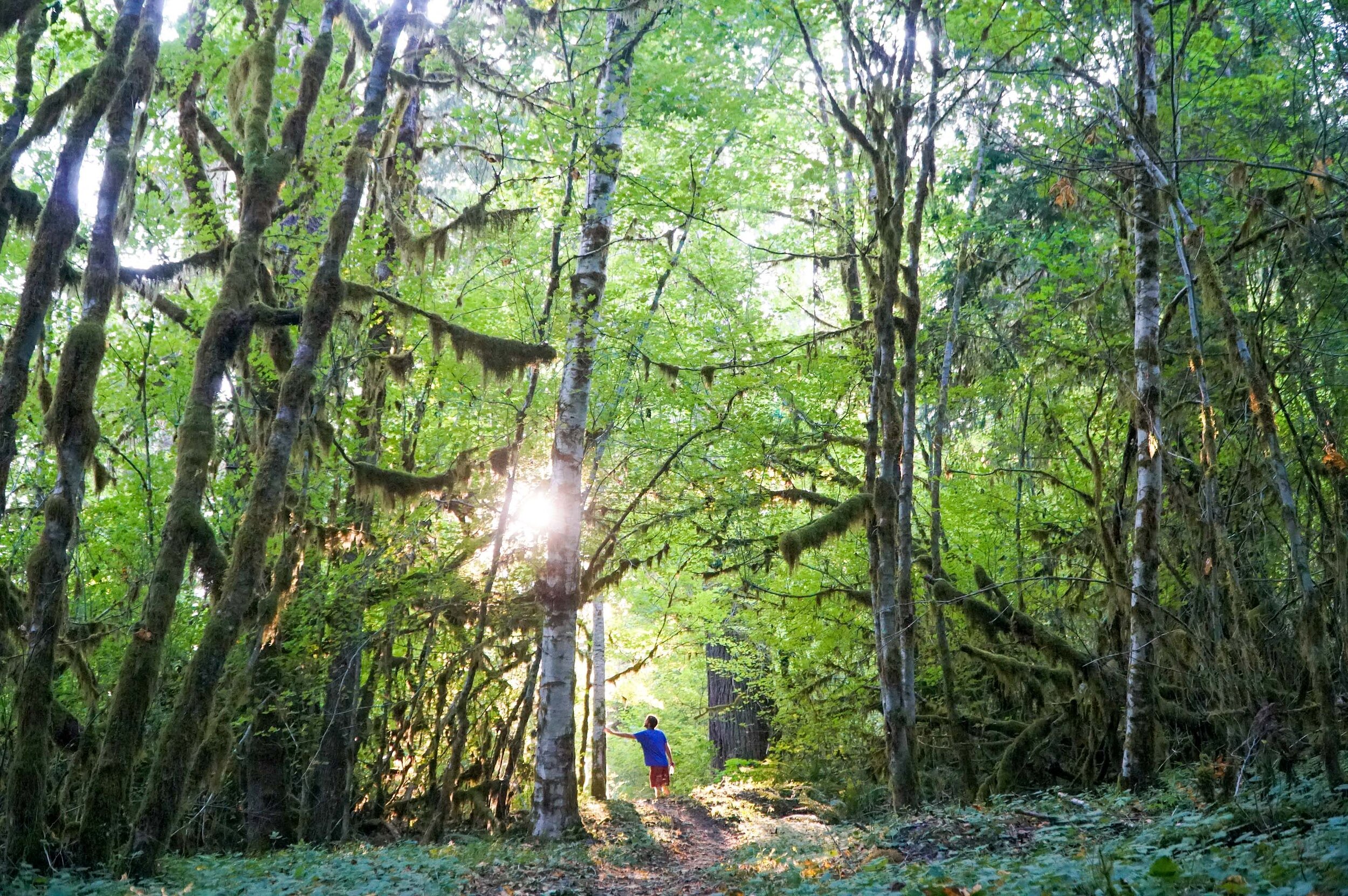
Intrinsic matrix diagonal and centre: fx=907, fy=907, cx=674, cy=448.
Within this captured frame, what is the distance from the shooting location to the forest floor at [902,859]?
3.89m

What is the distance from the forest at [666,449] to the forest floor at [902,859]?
7 centimetres

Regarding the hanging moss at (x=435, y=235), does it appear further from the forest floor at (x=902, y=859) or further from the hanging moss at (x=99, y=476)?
the forest floor at (x=902, y=859)

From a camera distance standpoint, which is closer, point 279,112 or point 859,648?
point 279,112

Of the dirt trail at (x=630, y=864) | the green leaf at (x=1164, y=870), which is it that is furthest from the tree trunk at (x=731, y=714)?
the green leaf at (x=1164, y=870)

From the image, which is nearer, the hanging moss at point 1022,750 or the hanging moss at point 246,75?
the hanging moss at point 246,75

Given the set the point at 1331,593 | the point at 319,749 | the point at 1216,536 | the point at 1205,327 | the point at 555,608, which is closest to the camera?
the point at 1216,536

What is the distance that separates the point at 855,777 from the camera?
13531 millimetres

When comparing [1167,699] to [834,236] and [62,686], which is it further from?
[62,686]

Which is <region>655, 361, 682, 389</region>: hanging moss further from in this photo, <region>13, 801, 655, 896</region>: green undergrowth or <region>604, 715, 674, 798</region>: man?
<region>604, 715, 674, 798</region>: man

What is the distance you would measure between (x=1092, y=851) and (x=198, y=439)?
702 centimetres

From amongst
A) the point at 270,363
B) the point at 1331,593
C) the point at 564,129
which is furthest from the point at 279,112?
the point at 1331,593

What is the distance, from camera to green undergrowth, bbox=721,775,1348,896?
145 inches

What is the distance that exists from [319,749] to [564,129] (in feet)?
25.2

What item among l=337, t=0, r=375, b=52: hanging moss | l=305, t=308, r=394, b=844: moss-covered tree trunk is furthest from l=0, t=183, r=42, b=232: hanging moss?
l=337, t=0, r=375, b=52: hanging moss
